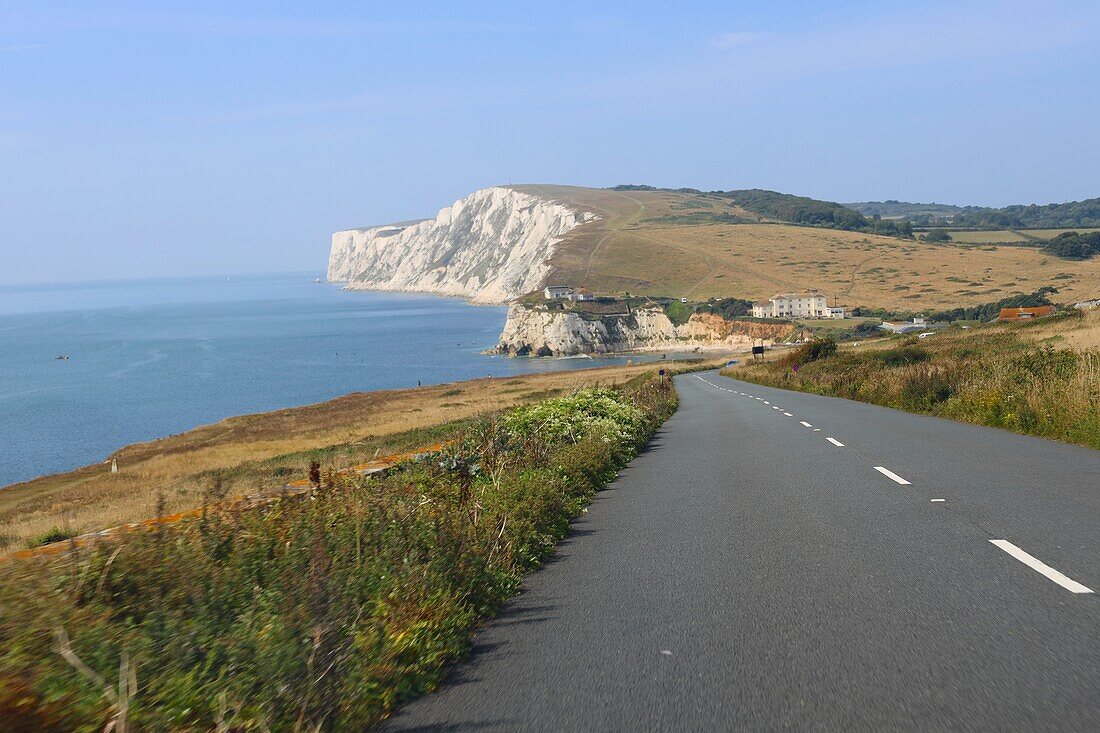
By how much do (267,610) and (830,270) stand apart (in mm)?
166998

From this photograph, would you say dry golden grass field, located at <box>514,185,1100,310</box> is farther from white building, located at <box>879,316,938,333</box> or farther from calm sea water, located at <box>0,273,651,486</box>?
calm sea water, located at <box>0,273,651,486</box>

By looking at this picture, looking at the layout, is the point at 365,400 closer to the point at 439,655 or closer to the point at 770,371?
the point at 770,371

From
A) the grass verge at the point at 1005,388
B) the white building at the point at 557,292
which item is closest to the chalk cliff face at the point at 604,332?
the white building at the point at 557,292

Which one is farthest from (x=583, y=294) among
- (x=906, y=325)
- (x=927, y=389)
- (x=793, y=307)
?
(x=927, y=389)

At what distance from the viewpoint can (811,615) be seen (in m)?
5.82

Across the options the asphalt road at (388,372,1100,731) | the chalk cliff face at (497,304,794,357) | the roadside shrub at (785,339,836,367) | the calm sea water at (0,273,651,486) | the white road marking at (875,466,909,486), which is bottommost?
the calm sea water at (0,273,651,486)

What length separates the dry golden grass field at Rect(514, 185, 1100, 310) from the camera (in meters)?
134

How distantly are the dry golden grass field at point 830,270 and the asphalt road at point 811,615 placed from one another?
11665cm

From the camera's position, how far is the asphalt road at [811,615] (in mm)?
4344

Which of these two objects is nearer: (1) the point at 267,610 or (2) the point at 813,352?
(1) the point at 267,610

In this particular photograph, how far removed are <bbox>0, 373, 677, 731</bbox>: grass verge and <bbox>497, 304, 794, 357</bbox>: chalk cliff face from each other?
425ft

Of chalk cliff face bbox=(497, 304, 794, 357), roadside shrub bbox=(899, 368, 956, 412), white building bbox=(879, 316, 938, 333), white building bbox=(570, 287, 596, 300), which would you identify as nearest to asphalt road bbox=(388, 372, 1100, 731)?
roadside shrub bbox=(899, 368, 956, 412)

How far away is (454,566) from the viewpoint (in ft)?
21.7

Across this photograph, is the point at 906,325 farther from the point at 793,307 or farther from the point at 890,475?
the point at 890,475
